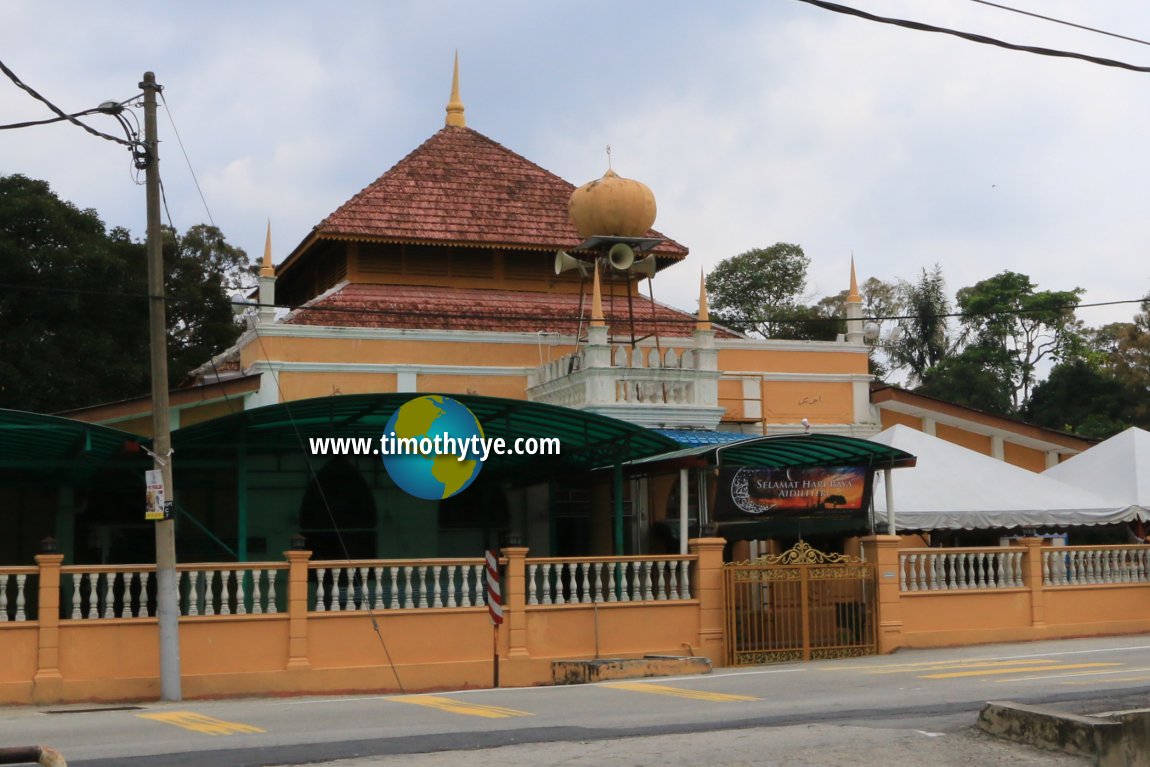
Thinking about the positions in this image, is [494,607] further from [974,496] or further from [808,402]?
[808,402]

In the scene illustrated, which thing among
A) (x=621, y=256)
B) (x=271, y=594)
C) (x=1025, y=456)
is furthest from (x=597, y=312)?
(x=1025, y=456)

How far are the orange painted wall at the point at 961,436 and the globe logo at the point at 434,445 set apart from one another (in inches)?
514

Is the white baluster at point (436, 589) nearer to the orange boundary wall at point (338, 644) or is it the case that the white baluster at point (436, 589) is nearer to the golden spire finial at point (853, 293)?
the orange boundary wall at point (338, 644)

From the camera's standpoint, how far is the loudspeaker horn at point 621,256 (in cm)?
2570

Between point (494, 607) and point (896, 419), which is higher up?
point (896, 419)

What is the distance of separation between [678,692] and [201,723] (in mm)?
4838

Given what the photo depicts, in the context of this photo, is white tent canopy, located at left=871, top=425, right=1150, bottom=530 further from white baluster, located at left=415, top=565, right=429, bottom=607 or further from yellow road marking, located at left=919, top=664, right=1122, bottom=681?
white baluster, located at left=415, top=565, right=429, bottom=607

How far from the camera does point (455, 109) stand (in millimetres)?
32469

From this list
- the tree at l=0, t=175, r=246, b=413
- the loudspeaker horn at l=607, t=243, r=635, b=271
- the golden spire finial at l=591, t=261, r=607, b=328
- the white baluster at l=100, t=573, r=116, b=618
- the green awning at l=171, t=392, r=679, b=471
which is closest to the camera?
the white baluster at l=100, t=573, r=116, b=618

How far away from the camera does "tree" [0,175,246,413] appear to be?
118 feet

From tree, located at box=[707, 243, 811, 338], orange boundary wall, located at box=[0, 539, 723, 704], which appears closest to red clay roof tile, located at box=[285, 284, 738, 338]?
orange boundary wall, located at box=[0, 539, 723, 704]

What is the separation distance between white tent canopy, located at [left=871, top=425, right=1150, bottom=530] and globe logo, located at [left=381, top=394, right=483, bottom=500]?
6.85 m

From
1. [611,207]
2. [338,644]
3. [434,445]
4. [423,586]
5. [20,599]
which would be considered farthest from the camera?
[611,207]

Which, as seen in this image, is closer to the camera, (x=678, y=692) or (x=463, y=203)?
(x=678, y=692)
